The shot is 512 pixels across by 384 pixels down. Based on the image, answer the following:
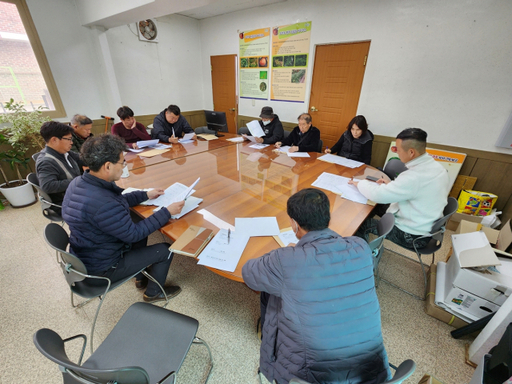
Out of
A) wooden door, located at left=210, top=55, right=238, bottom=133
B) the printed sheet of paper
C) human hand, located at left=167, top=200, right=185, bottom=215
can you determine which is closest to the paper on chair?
human hand, located at left=167, top=200, right=185, bottom=215

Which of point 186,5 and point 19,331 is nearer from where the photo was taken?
point 19,331

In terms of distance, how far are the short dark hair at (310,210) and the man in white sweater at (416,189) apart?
985 millimetres

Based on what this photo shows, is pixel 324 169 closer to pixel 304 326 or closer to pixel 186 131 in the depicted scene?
pixel 304 326

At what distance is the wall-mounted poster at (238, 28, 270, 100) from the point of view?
4.20 m

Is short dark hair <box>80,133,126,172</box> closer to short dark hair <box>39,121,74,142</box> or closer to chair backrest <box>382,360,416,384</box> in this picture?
short dark hair <box>39,121,74,142</box>

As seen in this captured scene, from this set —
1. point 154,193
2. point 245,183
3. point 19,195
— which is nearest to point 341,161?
point 245,183

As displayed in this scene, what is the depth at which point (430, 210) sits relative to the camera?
5.26ft

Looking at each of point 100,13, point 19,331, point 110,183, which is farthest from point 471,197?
point 100,13

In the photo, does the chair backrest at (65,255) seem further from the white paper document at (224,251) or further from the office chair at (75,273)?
the white paper document at (224,251)

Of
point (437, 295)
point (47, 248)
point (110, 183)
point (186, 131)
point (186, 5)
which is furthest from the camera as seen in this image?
point (186, 131)

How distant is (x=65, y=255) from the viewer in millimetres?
1112

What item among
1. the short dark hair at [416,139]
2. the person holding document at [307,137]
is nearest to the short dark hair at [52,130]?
the person holding document at [307,137]

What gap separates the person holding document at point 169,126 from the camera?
317 cm

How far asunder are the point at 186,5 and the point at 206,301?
318cm
